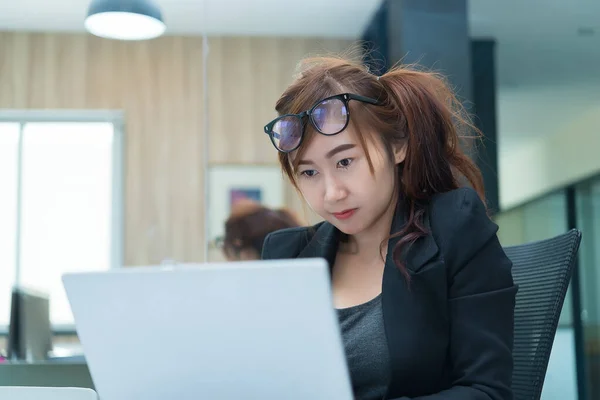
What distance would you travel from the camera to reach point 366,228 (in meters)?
1.34

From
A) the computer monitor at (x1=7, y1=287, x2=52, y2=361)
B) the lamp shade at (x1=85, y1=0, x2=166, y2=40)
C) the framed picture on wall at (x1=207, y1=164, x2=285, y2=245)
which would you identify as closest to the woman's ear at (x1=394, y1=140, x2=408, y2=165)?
the computer monitor at (x1=7, y1=287, x2=52, y2=361)

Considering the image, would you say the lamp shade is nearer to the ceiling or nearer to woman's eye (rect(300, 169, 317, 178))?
the ceiling

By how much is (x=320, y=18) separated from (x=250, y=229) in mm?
2397

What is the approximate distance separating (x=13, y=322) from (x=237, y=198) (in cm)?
227

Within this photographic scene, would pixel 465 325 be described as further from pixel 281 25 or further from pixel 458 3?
pixel 281 25

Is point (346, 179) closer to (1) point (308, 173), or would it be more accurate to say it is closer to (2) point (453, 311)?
(1) point (308, 173)

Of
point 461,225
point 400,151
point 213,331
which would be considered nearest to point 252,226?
point 400,151

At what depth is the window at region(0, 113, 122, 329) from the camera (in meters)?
4.64

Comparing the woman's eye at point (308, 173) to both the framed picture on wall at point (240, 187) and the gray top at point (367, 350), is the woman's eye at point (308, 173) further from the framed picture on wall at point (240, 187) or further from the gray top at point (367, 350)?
the framed picture on wall at point (240, 187)

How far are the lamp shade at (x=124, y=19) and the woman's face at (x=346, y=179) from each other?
291 cm

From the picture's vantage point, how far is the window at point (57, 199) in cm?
464

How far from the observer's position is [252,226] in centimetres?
284

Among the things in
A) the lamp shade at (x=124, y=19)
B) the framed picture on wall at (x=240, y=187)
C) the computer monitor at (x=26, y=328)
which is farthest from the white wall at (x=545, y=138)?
the computer monitor at (x=26, y=328)

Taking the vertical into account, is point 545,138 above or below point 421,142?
above
